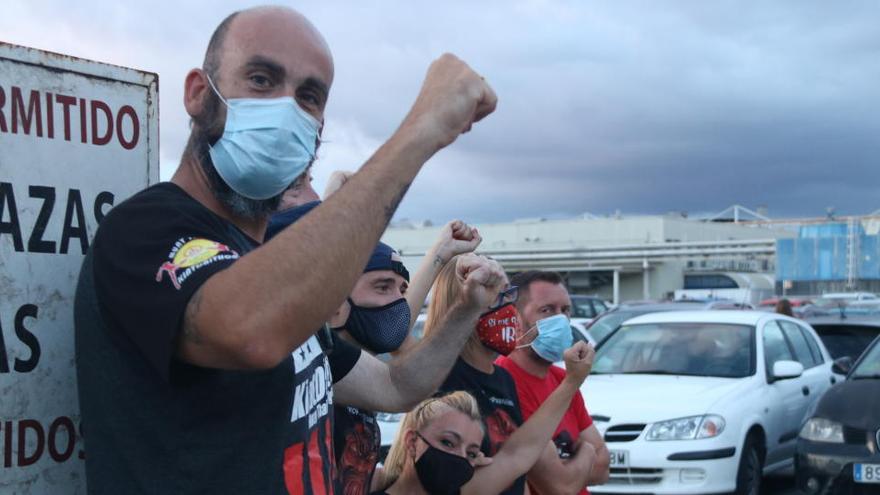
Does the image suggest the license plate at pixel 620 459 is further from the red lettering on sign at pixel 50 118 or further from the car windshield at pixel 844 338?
the red lettering on sign at pixel 50 118

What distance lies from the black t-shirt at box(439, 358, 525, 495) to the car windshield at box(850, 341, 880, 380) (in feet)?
16.9

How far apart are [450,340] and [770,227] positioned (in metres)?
57.2

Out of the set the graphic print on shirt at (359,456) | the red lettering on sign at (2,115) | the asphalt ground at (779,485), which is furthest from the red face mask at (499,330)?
the asphalt ground at (779,485)

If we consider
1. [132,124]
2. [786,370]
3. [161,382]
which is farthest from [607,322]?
[161,382]

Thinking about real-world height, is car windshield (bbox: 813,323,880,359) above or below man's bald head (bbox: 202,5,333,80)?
below

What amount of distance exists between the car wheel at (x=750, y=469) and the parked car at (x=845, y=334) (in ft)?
15.0

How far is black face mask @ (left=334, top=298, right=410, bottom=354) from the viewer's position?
9.73 ft

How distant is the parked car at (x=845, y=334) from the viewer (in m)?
11.8

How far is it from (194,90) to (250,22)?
177mm

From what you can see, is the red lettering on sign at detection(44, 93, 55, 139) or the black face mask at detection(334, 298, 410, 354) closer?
the red lettering on sign at detection(44, 93, 55, 139)

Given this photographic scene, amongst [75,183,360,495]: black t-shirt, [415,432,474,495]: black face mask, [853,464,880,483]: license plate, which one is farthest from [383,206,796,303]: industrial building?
[75,183,360,495]: black t-shirt

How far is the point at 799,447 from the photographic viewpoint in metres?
7.31

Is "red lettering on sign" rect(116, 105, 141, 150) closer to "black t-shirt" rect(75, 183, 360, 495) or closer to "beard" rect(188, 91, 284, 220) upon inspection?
"beard" rect(188, 91, 284, 220)

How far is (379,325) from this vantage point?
3018mm
